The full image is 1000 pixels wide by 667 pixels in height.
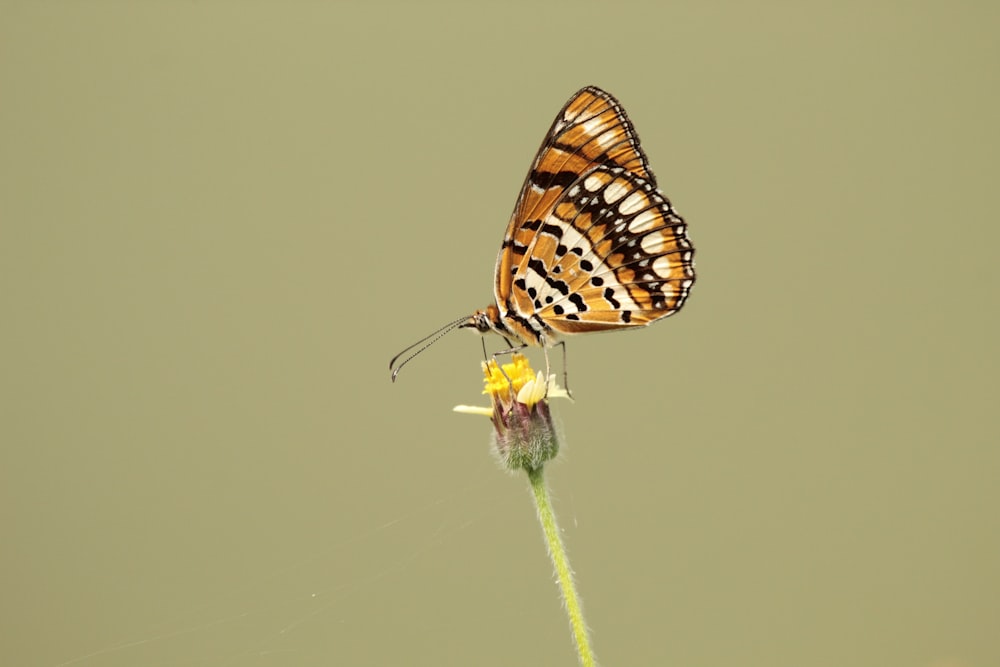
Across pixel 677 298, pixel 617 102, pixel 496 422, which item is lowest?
pixel 496 422

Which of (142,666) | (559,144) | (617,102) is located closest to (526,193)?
(559,144)

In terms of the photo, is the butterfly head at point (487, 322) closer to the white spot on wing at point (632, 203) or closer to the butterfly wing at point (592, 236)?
the butterfly wing at point (592, 236)

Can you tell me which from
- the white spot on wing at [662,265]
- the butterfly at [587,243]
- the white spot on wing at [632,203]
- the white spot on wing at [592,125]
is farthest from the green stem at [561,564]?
the white spot on wing at [592,125]

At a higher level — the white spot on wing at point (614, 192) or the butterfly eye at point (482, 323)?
the white spot on wing at point (614, 192)

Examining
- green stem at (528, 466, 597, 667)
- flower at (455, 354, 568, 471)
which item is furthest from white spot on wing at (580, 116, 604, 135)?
Answer: green stem at (528, 466, 597, 667)

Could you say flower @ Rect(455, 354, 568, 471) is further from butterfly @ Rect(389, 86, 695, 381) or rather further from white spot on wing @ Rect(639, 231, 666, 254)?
white spot on wing @ Rect(639, 231, 666, 254)

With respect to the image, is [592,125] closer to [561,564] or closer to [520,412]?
[520,412]

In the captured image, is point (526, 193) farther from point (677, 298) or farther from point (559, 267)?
point (677, 298)
